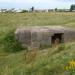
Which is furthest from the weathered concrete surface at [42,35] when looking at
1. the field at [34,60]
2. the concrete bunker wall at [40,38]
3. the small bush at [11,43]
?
the field at [34,60]

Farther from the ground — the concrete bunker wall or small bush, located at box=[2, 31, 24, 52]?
the concrete bunker wall

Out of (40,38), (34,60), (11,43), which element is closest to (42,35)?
(40,38)

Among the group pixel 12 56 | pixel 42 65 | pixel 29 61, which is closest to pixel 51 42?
pixel 12 56

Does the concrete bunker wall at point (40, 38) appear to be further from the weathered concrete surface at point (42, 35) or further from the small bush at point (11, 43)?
the small bush at point (11, 43)

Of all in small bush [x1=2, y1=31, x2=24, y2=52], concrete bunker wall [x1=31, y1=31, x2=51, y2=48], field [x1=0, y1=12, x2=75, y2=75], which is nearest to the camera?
field [x1=0, y1=12, x2=75, y2=75]

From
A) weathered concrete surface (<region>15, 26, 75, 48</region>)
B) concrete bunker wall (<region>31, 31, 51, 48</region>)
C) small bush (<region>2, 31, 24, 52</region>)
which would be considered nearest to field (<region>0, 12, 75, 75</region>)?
small bush (<region>2, 31, 24, 52</region>)

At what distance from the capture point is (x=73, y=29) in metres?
16.2

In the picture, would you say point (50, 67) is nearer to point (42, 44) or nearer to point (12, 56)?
point (12, 56)

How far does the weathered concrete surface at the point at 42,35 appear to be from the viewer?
51.1 ft

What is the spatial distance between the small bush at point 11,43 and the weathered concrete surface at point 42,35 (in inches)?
10.6

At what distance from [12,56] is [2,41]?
314cm

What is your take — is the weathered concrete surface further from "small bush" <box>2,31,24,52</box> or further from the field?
the field

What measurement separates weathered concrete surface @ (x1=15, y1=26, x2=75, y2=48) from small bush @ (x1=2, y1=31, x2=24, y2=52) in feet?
0.89

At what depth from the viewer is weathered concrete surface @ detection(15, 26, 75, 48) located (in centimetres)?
1558
